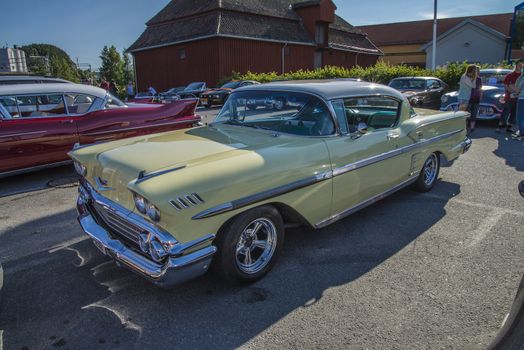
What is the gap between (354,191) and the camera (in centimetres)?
368

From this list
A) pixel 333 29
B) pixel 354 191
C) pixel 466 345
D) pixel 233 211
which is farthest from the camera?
pixel 333 29

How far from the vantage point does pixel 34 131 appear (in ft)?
18.6

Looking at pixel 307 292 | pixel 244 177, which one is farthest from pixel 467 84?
pixel 244 177

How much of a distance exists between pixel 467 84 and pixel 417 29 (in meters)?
42.7

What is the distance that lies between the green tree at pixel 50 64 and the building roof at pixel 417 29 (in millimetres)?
38553

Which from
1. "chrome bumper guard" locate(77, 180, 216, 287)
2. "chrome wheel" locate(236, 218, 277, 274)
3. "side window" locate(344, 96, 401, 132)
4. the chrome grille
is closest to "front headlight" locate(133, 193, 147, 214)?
the chrome grille

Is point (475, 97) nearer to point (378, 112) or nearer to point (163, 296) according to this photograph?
point (378, 112)

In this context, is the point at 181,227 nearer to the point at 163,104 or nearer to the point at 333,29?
the point at 163,104

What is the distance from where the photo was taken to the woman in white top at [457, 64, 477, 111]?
8.89 meters

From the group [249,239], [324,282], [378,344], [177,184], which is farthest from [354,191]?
Answer: [177,184]

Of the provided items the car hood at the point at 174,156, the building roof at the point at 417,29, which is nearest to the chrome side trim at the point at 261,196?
the car hood at the point at 174,156

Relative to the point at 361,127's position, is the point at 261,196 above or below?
below

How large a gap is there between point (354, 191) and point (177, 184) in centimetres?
184

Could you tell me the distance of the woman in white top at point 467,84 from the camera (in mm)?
8891
